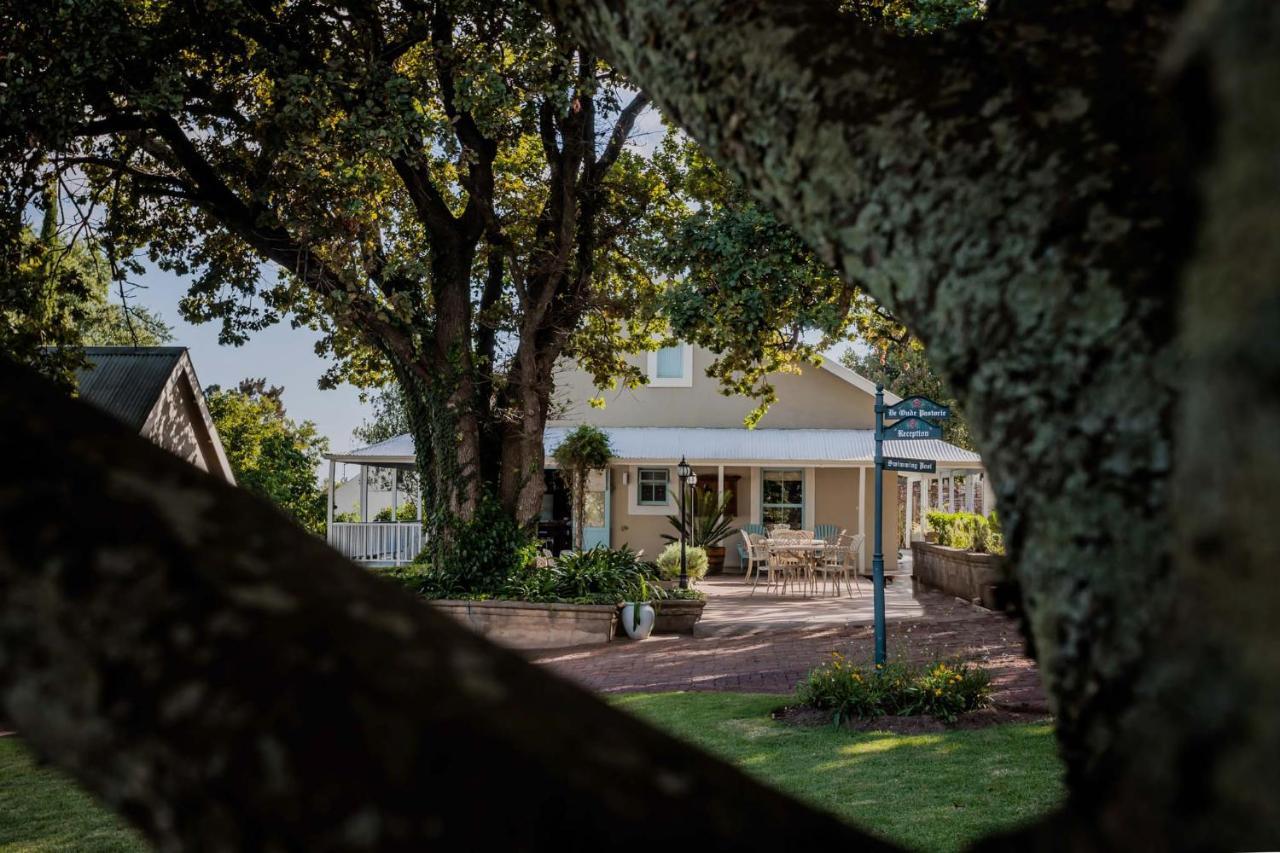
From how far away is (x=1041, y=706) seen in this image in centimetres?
942

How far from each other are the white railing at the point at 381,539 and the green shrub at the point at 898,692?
51.3ft

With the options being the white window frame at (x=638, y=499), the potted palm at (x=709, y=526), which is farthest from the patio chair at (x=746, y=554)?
the white window frame at (x=638, y=499)

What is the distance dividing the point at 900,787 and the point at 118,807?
6.98 m

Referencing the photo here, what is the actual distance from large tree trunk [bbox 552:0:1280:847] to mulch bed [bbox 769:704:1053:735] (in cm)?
823

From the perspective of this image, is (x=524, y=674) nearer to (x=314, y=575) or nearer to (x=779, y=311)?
(x=314, y=575)

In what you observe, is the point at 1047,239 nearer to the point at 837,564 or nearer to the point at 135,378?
the point at 135,378

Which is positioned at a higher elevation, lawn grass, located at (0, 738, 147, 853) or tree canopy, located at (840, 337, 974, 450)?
tree canopy, located at (840, 337, 974, 450)

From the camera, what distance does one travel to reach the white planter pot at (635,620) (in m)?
15.2

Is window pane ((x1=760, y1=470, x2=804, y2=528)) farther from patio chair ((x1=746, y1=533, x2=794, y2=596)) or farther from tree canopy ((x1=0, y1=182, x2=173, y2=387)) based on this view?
tree canopy ((x1=0, y1=182, x2=173, y2=387))

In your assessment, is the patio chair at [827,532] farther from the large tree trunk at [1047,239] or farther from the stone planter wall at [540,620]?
the large tree trunk at [1047,239]

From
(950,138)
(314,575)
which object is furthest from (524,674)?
(950,138)

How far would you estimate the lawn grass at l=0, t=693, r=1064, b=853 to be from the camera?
20.8 ft

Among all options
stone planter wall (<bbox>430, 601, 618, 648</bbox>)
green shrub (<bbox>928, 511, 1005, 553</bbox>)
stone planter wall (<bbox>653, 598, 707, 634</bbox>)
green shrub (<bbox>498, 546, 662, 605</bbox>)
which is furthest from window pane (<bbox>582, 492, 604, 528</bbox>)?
stone planter wall (<bbox>430, 601, 618, 648</bbox>)

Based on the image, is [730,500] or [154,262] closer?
[154,262]
